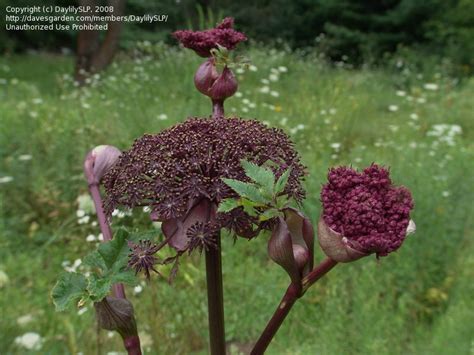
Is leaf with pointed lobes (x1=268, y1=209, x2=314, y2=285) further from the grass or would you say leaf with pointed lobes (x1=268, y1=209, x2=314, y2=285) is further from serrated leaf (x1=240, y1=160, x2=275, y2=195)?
the grass

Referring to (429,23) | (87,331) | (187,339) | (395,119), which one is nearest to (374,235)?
(187,339)

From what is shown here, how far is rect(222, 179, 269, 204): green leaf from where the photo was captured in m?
0.47

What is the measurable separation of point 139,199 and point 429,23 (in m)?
11.6

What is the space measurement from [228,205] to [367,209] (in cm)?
11

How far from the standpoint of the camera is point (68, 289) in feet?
1.91

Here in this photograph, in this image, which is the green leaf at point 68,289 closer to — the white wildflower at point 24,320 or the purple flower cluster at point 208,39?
the purple flower cluster at point 208,39

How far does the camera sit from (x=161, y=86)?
185 inches

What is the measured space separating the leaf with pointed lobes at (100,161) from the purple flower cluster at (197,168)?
0.29ft

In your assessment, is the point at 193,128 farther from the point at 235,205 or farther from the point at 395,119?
the point at 395,119

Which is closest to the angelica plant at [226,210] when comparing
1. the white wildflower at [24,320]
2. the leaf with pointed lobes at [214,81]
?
the leaf with pointed lobes at [214,81]

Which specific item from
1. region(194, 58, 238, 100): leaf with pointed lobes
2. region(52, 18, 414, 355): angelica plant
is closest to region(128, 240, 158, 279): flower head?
region(52, 18, 414, 355): angelica plant

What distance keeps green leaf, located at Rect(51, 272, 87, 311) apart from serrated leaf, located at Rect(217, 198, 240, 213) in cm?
19

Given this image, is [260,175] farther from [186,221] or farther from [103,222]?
[103,222]

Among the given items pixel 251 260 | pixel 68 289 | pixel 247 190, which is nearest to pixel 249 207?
pixel 247 190
